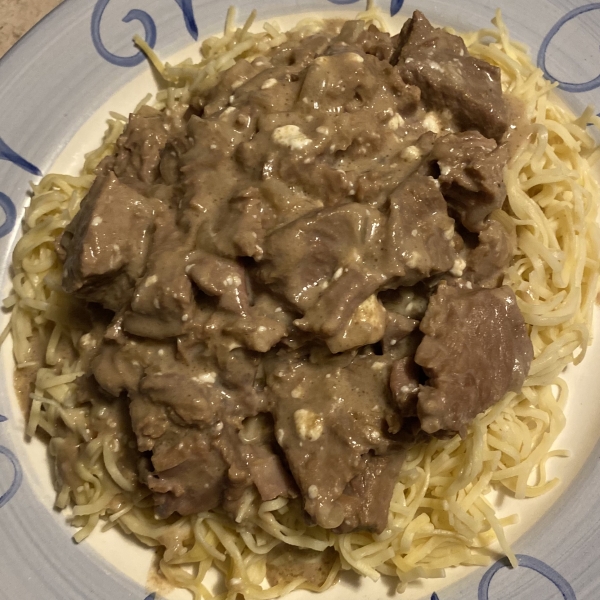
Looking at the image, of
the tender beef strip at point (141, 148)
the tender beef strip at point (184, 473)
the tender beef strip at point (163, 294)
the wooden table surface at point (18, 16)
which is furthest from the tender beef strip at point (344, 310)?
the wooden table surface at point (18, 16)

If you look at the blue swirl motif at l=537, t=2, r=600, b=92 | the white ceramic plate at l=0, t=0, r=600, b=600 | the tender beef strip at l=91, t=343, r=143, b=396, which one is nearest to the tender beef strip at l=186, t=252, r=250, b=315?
the tender beef strip at l=91, t=343, r=143, b=396

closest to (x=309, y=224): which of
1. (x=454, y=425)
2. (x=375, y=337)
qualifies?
(x=375, y=337)

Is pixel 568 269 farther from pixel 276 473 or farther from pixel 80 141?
pixel 80 141

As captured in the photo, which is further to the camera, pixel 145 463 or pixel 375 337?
pixel 145 463

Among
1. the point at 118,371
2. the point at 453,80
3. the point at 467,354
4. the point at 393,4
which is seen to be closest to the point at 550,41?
the point at 393,4

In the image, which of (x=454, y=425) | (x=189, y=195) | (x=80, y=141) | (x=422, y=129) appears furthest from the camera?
(x=80, y=141)

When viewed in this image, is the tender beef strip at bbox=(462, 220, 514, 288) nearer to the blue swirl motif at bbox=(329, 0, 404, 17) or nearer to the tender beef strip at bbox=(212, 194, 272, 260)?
the tender beef strip at bbox=(212, 194, 272, 260)

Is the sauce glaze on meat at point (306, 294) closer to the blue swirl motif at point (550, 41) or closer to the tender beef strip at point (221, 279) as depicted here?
the tender beef strip at point (221, 279)
